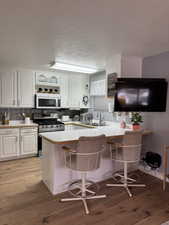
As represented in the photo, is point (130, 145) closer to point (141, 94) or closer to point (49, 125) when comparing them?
point (141, 94)

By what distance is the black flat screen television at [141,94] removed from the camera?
280 cm

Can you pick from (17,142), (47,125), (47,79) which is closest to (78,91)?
(47,79)

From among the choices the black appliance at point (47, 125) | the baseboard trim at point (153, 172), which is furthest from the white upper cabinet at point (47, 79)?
the baseboard trim at point (153, 172)

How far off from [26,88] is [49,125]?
1.22 meters

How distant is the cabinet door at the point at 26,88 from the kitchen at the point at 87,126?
1.1 inches

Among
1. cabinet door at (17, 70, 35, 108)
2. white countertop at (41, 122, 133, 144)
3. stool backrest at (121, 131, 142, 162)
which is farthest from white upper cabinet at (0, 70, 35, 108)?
stool backrest at (121, 131, 142, 162)

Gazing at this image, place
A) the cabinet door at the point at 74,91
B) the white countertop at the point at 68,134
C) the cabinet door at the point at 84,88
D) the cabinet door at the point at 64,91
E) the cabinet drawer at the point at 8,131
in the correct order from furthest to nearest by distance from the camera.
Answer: the cabinet door at the point at 84,88 < the cabinet door at the point at 74,91 < the cabinet door at the point at 64,91 < the cabinet drawer at the point at 8,131 < the white countertop at the point at 68,134

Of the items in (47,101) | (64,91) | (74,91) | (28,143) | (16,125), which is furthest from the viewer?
(74,91)

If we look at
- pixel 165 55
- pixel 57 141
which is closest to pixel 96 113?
pixel 165 55

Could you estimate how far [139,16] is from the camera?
167 cm

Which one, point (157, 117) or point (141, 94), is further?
point (157, 117)

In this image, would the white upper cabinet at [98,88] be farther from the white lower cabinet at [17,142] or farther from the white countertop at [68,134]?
the white lower cabinet at [17,142]

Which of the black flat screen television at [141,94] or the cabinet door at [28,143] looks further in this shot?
the cabinet door at [28,143]

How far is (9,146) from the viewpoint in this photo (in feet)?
12.7
